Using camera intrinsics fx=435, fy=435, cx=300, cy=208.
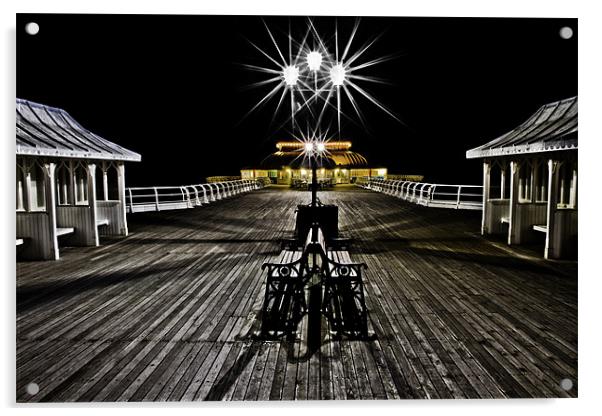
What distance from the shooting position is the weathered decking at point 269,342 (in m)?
3.32

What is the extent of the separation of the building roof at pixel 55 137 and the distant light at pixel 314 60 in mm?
4316

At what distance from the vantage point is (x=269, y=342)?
157 inches

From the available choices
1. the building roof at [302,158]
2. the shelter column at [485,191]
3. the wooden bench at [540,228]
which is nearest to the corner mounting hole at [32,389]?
the wooden bench at [540,228]

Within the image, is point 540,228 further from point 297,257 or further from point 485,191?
point 297,257

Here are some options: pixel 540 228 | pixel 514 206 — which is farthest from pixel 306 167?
pixel 540 228

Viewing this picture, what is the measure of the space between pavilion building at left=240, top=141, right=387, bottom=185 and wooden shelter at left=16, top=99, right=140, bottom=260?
103ft

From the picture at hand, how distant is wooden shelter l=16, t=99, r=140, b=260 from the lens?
24.3 feet

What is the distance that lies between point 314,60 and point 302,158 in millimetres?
41318

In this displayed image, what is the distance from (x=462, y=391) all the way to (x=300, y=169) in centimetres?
4205

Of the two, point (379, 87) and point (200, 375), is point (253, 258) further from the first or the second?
point (200, 375)

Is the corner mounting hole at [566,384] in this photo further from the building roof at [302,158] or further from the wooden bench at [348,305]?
the building roof at [302,158]

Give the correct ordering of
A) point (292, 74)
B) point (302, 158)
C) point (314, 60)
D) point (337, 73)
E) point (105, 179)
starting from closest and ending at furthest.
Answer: point (314, 60), point (292, 74), point (337, 73), point (105, 179), point (302, 158)

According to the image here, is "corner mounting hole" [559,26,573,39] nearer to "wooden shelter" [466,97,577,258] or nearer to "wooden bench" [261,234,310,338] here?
"wooden shelter" [466,97,577,258]

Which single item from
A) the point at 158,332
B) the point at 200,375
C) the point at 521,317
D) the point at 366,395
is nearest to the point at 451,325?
the point at 521,317
